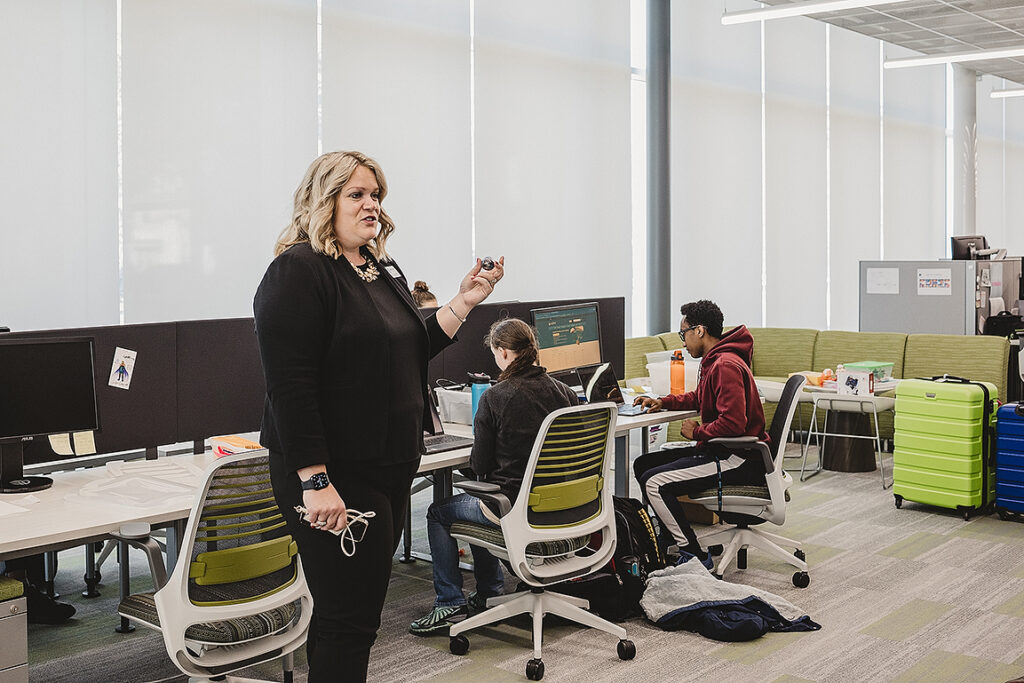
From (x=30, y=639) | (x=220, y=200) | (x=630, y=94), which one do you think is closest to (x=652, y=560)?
(x=30, y=639)

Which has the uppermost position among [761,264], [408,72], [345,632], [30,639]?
[408,72]

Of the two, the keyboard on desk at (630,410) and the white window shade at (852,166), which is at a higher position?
the white window shade at (852,166)

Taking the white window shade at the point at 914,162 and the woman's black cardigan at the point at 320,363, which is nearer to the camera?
the woman's black cardigan at the point at 320,363

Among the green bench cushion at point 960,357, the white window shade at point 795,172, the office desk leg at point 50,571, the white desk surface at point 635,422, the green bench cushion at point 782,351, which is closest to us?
the office desk leg at point 50,571

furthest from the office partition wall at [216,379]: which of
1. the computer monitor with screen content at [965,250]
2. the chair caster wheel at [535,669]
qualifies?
the computer monitor with screen content at [965,250]

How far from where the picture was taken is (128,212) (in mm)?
5059

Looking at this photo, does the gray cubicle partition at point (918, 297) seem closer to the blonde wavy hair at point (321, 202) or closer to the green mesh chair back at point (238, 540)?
the green mesh chair back at point (238, 540)

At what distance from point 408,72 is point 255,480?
13.9ft

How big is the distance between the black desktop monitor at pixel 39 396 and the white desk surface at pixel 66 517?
0.13m

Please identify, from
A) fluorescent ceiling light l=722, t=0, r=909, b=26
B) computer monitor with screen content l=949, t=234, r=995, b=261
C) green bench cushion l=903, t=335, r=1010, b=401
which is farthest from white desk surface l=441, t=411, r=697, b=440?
computer monitor with screen content l=949, t=234, r=995, b=261

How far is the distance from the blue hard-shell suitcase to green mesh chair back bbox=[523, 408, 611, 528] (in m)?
2.83

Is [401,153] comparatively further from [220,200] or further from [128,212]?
[128,212]

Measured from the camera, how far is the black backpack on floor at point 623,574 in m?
3.79

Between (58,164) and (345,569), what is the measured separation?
138 inches
